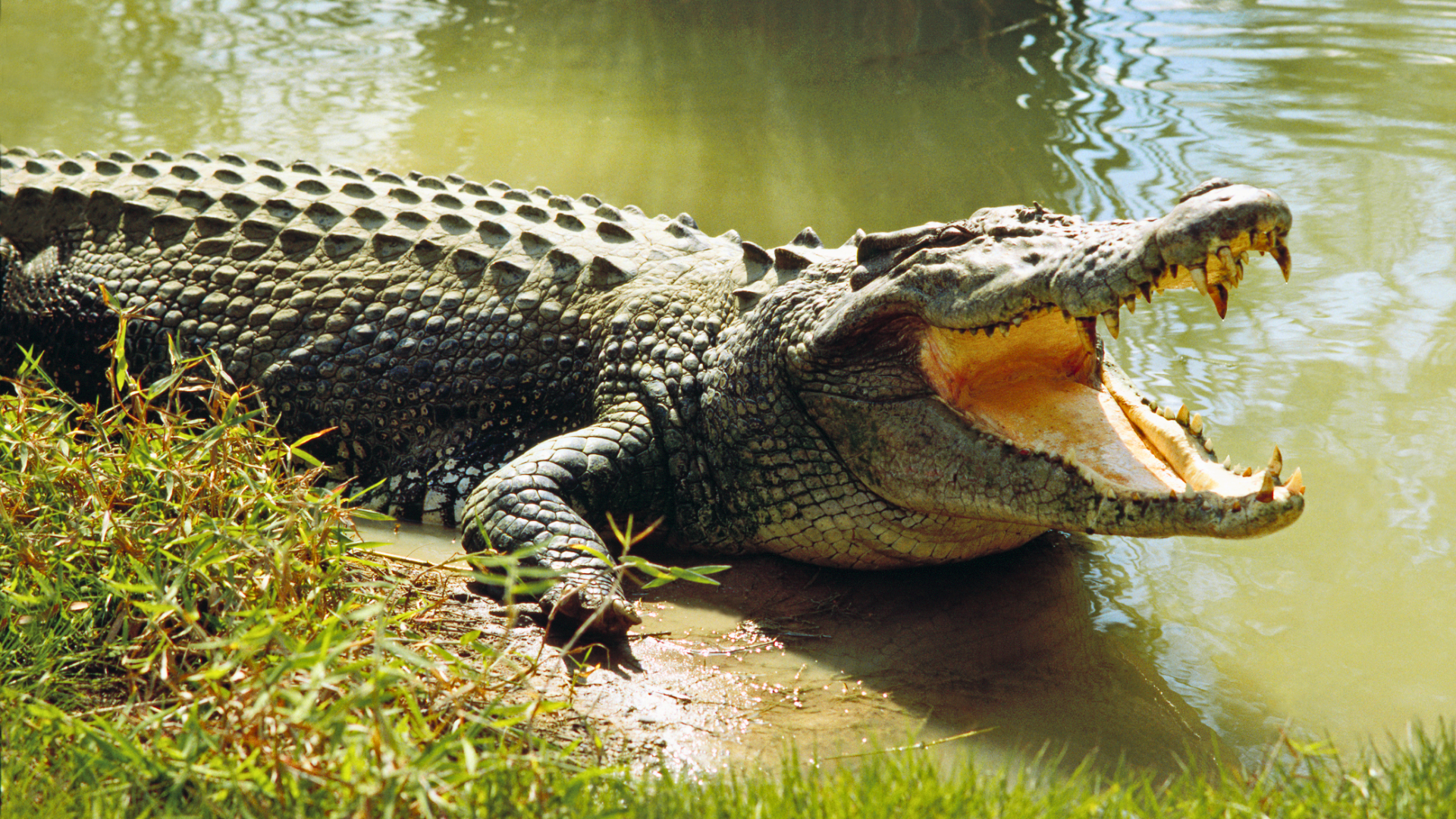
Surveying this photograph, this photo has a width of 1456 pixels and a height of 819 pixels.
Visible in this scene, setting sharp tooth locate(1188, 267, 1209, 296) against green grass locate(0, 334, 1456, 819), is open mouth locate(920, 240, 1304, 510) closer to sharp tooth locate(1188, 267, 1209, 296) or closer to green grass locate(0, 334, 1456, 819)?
sharp tooth locate(1188, 267, 1209, 296)

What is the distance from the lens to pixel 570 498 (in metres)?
3.53

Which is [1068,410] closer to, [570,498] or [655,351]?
[655,351]

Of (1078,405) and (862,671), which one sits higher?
(1078,405)

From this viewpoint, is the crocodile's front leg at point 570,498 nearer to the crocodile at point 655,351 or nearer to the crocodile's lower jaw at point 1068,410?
the crocodile at point 655,351

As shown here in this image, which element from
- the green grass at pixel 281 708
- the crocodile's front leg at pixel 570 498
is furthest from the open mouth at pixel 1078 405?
the crocodile's front leg at pixel 570 498

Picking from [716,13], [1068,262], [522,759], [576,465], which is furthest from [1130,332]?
[716,13]

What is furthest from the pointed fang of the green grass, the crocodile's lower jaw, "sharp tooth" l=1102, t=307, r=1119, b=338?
the green grass

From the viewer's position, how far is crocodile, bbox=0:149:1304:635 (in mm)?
2967

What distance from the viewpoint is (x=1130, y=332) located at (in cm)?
498

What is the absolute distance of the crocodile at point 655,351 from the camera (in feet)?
9.73

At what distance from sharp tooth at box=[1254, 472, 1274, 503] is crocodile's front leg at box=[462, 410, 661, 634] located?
1659 mm

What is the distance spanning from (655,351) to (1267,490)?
1930 mm

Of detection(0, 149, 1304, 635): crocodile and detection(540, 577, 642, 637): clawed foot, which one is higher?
detection(0, 149, 1304, 635): crocodile

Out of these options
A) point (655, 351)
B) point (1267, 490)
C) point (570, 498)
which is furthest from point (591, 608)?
point (1267, 490)
